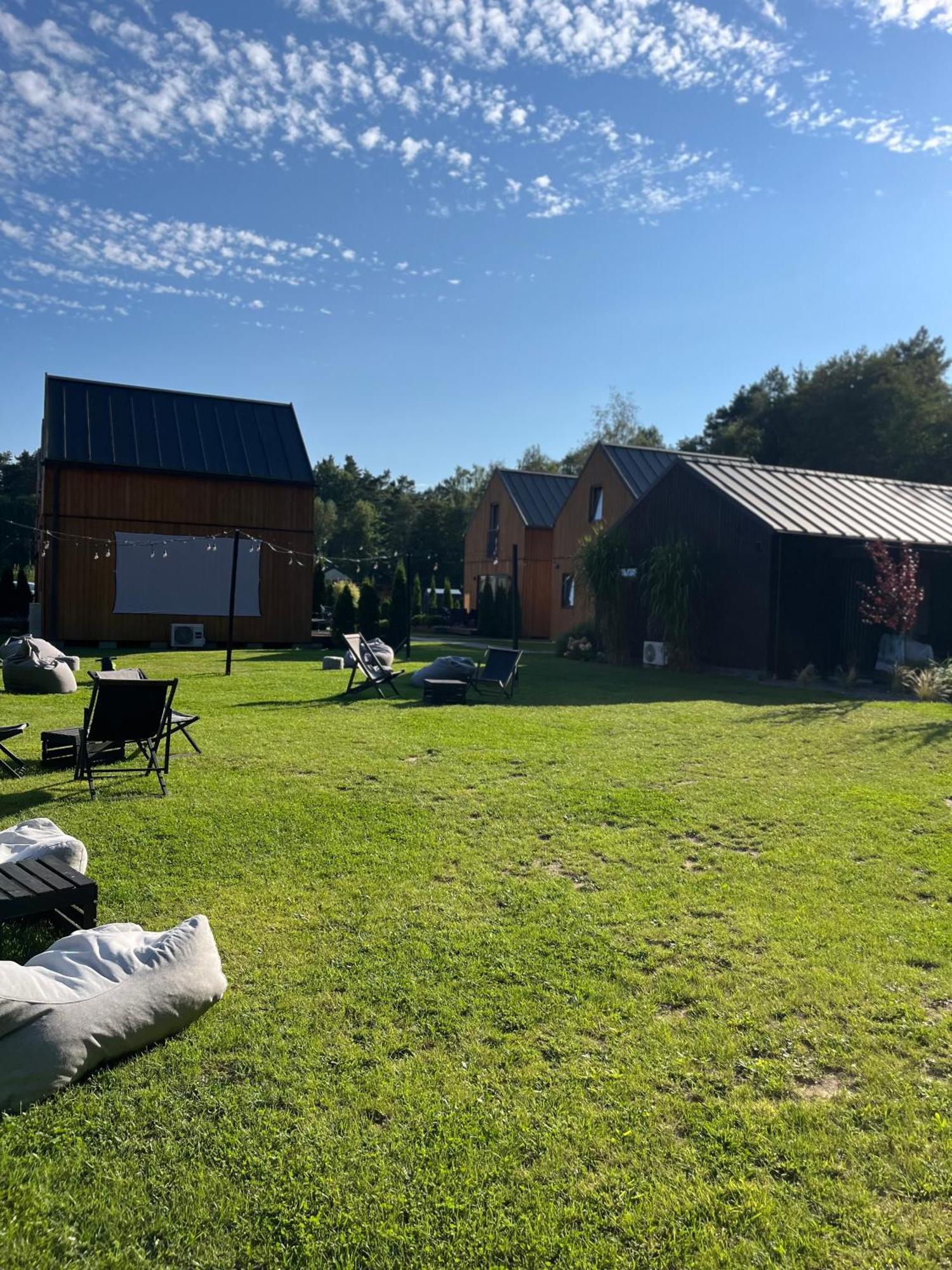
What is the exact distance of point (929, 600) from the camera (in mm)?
17047

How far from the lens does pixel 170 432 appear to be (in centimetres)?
2297

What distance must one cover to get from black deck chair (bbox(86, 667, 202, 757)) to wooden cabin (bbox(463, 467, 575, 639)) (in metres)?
21.1

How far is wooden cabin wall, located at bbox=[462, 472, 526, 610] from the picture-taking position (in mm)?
31172

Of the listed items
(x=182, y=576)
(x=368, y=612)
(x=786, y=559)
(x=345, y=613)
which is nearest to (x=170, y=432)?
(x=182, y=576)

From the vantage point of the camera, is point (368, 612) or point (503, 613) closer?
point (368, 612)

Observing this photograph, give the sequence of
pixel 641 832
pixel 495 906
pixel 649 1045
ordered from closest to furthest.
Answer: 1. pixel 649 1045
2. pixel 495 906
3. pixel 641 832

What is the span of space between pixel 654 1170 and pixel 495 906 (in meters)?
1.97

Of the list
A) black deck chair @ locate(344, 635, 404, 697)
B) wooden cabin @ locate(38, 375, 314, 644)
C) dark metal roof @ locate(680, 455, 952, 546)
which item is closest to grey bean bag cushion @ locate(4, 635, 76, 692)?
black deck chair @ locate(344, 635, 404, 697)

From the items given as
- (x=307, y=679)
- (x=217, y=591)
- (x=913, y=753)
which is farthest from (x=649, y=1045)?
(x=217, y=591)

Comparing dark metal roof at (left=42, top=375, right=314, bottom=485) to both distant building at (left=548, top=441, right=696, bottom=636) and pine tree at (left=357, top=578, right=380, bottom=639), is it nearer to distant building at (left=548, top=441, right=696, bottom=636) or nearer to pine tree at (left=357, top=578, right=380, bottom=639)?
pine tree at (left=357, top=578, right=380, bottom=639)

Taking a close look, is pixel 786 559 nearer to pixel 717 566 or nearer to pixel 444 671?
pixel 717 566

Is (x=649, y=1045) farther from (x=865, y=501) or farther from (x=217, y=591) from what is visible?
(x=217, y=591)

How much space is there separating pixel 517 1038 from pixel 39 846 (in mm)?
2511

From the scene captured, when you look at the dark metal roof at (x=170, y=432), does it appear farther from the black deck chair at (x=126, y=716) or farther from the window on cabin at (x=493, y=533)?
the black deck chair at (x=126, y=716)
